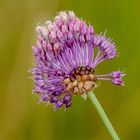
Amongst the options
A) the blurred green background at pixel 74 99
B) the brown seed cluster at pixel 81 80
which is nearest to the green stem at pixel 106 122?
the brown seed cluster at pixel 81 80

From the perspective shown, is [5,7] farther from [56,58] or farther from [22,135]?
[56,58]

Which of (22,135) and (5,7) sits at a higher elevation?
(5,7)

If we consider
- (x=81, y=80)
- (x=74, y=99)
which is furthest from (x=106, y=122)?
(x=74, y=99)

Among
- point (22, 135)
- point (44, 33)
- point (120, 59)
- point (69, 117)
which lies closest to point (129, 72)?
point (120, 59)

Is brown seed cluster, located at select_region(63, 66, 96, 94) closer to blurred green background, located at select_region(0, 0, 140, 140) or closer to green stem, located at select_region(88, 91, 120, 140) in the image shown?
green stem, located at select_region(88, 91, 120, 140)

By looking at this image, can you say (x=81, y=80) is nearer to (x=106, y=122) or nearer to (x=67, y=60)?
(x=67, y=60)

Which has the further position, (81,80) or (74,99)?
(74,99)

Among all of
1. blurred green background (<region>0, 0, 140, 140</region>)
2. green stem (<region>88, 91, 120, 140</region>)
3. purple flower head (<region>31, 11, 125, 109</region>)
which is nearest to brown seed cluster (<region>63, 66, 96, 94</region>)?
Answer: purple flower head (<region>31, 11, 125, 109</region>)
